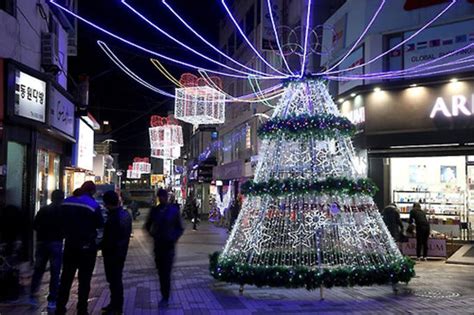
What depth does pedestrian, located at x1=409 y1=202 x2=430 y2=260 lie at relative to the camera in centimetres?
1483

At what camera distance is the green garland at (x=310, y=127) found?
32.3ft

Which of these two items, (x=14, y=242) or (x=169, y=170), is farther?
(x=169, y=170)

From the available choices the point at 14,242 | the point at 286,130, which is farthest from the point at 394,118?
the point at 14,242

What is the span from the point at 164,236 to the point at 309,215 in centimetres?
262

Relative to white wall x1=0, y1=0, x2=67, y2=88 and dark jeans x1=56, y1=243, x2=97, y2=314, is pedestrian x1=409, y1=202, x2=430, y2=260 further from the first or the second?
white wall x1=0, y1=0, x2=67, y2=88

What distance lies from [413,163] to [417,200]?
1197mm

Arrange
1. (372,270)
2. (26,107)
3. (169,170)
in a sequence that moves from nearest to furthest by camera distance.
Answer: (372,270) < (26,107) < (169,170)

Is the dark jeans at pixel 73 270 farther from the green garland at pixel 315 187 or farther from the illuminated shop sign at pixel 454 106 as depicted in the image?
the illuminated shop sign at pixel 454 106

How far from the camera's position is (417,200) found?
1770cm

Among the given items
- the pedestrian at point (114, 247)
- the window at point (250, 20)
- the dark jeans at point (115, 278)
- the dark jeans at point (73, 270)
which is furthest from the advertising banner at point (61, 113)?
the window at point (250, 20)

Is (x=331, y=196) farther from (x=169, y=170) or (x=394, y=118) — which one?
(x=169, y=170)

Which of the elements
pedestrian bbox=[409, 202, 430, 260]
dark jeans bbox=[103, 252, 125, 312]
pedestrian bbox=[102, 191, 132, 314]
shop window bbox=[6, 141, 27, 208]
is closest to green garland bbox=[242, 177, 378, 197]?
pedestrian bbox=[102, 191, 132, 314]

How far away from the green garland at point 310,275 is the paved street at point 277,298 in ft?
0.83

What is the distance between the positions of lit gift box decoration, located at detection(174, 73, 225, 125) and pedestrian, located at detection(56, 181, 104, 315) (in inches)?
567
